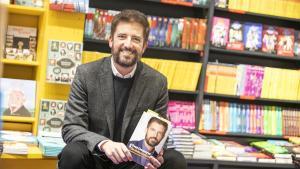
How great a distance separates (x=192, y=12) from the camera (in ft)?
13.2

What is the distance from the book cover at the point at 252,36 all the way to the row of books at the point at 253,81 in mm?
190

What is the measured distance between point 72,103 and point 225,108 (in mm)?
2010

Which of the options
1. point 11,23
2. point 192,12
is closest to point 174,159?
point 11,23

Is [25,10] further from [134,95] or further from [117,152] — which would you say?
[117,152]

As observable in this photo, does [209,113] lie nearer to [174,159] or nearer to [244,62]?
[244,62]

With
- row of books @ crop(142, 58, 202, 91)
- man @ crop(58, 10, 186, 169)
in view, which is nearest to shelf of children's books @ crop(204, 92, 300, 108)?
row of books @ crop(142, 58, 202, 91)

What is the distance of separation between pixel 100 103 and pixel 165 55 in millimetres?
1805

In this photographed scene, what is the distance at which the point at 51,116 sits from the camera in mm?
3064

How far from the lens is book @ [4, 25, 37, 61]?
10.5ft

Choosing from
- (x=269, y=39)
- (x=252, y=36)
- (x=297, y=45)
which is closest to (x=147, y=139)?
(x=252, y=36)

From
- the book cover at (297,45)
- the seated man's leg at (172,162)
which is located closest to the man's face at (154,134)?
the seated man's leg at (172,162)

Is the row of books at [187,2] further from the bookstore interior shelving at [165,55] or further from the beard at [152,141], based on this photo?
the beard at [152,141]

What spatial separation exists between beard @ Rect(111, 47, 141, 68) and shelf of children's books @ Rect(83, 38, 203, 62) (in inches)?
51.9

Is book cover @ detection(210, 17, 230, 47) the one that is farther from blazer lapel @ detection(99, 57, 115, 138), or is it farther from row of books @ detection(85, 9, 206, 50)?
blazer lapel @ detection(99, 57, 115, 138)
